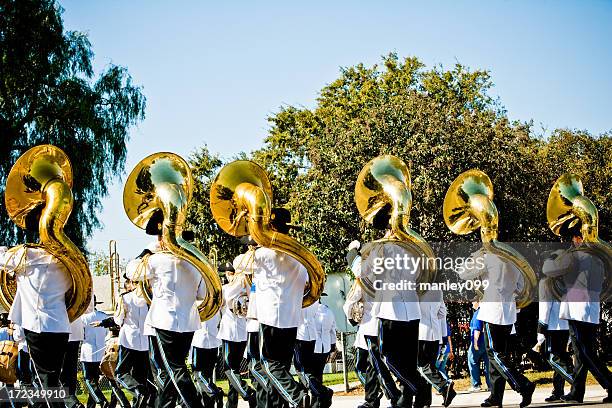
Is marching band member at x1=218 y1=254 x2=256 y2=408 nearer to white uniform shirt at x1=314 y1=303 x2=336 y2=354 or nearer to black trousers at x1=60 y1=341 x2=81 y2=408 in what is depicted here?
white uniform shirt at x1=314 y1=303 x2=336 y2=354

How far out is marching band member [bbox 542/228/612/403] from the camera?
35.8ft

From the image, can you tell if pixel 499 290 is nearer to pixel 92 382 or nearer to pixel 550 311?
pixel 550 311

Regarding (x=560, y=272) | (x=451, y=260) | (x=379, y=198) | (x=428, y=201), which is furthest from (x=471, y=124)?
(x=379, y=198)

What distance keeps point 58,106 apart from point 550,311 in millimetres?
15378

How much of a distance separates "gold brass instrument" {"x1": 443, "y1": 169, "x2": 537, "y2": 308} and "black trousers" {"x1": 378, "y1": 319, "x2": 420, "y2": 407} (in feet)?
5.73

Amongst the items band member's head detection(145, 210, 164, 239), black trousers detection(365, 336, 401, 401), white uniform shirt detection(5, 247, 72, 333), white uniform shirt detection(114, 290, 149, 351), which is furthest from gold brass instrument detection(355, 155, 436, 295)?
white uniform shirt detection(5, 247, 72, 333)

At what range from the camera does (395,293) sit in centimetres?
972

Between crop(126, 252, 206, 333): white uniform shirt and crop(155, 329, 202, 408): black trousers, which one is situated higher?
crop(126, 252, 206, 333): white uniform shirt

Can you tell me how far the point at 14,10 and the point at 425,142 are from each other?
450 inches

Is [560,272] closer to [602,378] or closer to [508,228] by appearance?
[602,378]

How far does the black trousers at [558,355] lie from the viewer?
1155cm

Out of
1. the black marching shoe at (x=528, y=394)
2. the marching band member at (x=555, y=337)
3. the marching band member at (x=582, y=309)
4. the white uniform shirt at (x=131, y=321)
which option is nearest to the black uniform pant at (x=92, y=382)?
the white uniform shirt at (x=131, y=321)

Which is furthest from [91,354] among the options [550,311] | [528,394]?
[550,311]

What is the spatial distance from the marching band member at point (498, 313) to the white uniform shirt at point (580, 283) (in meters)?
0.69
